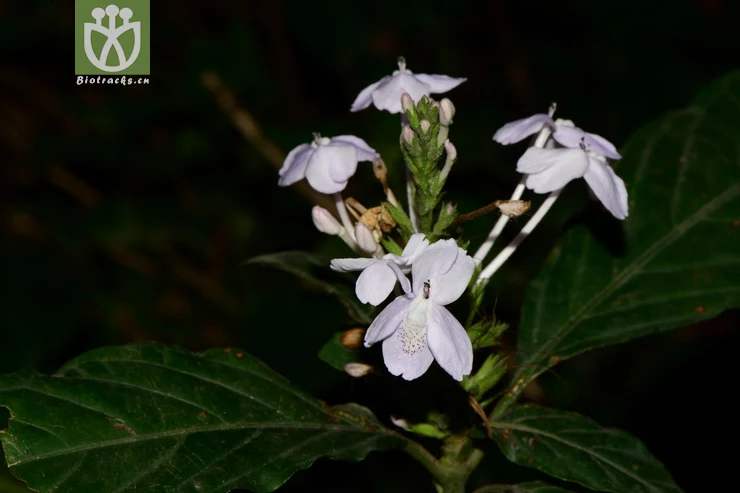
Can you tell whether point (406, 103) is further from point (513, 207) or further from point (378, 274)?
point (378, 274)

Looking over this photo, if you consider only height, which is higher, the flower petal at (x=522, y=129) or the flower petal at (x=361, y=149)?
the flower petal at (x=522, y=129)

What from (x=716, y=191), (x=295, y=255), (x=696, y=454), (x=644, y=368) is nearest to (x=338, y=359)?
(x=295, y=255)

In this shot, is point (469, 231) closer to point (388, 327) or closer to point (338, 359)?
point (338, 359)

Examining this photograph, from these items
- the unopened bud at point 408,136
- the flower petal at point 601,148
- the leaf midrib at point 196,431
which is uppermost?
the unopened bud at point 408,136

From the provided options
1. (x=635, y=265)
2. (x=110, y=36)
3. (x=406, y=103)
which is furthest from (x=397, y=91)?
(x=110, y=36)

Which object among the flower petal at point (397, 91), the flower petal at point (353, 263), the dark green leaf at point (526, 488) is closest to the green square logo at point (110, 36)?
the flower petal at point (397, 91)

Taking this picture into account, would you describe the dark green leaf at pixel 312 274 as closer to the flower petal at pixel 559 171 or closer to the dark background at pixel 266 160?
the flower petal at pixel 559 171

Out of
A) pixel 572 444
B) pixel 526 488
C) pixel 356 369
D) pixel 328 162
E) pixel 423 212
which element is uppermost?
pixel 328 162
